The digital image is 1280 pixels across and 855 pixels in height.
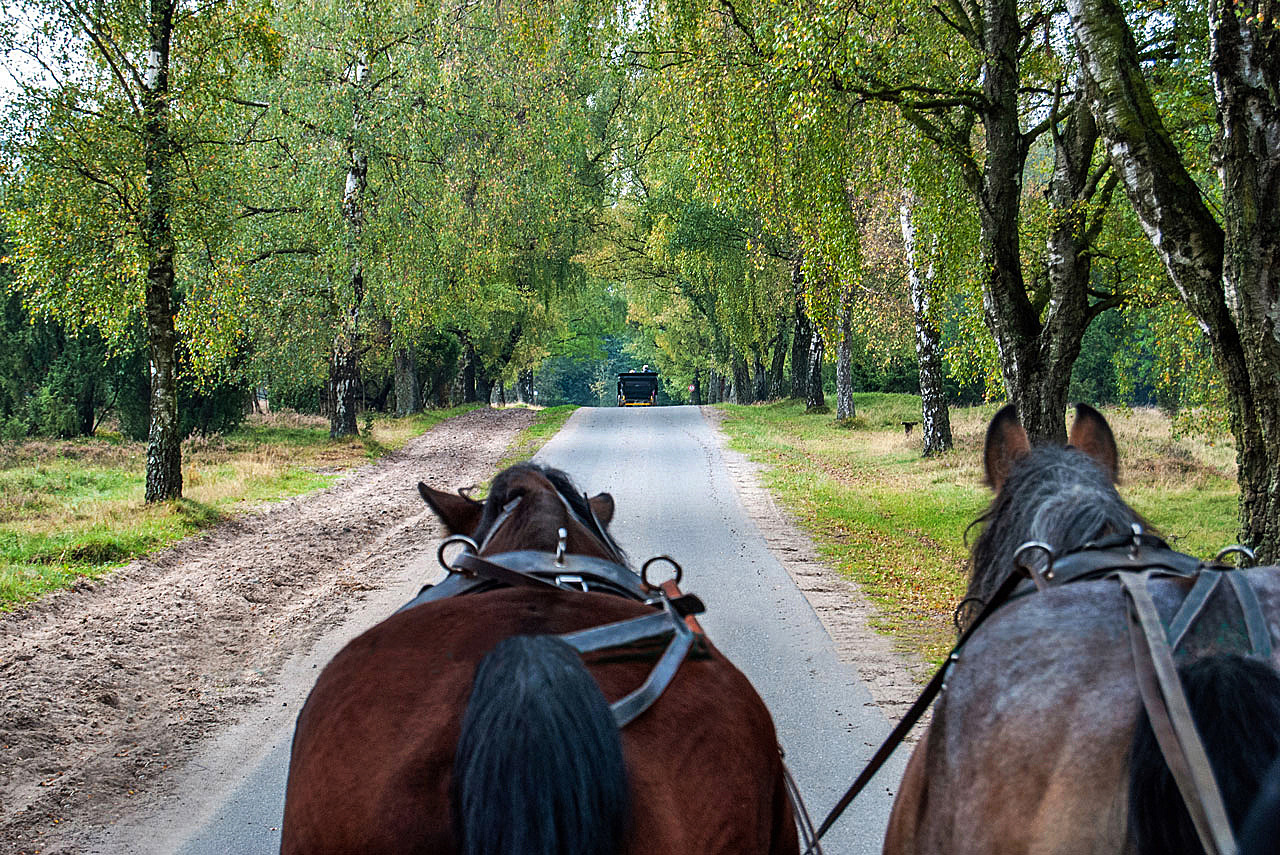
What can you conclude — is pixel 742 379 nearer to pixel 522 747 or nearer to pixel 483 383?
pixel 483 383

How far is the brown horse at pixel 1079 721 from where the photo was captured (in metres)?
1.59

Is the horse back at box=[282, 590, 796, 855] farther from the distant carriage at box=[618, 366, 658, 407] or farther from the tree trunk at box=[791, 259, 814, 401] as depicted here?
the distant carriage at box=[618, 366, 658, 407]

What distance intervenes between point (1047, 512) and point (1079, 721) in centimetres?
84

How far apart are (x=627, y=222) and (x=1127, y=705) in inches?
1487

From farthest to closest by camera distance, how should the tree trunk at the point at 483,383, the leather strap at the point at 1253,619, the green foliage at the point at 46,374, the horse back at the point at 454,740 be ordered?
the tree trunk at the point at 483,383, the green foliage at the point at 46,374, the horse back at the point at 454,740, the leather strap at the point at 1253,619

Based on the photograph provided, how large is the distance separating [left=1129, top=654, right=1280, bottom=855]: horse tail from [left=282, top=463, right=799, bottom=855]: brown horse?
89 centimetres

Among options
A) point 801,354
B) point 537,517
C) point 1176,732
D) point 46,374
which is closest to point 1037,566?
point 1176,732

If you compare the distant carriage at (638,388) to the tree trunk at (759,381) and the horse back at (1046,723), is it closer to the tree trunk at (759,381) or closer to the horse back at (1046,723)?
the tree trunk at (759,381)

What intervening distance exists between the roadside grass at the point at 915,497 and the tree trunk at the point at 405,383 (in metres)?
11.0

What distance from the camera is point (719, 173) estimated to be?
38.2 ft

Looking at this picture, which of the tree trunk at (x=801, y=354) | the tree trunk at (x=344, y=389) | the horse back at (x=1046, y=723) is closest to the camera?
the horse back at (x=1046, y=723)

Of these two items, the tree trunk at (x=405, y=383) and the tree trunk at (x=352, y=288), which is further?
the tree trunk at (x=405, y=383)

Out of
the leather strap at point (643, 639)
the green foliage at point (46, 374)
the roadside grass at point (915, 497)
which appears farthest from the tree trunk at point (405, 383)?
the leather strap at point (643, 639)

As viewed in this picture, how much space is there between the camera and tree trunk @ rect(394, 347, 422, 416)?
1241 inches
